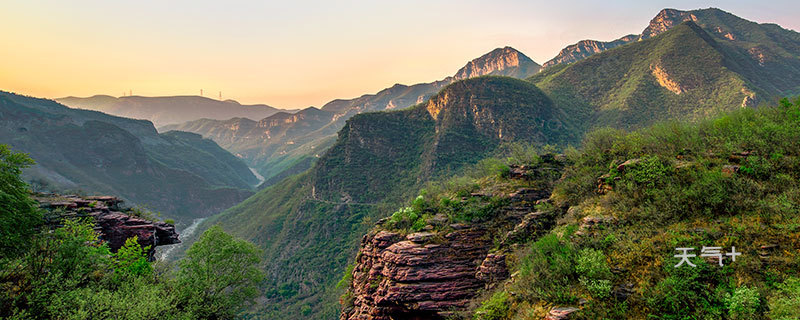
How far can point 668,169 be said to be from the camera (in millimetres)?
17203

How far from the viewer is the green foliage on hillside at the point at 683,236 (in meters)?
11.1

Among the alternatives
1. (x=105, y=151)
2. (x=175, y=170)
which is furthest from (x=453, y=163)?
(x=105, y=151)

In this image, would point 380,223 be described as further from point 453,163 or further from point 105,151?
point 105,151

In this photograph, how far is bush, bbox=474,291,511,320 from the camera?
15.3 metres

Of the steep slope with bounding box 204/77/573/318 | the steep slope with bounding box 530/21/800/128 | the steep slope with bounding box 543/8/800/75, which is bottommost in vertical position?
the steep slope with bounding box 204/77/573/318

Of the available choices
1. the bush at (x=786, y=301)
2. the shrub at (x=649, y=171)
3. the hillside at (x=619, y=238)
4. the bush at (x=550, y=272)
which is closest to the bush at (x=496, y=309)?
the hillside at (x=619, y=238)

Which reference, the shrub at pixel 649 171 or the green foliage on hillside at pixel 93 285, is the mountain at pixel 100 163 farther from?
the shrub at pixel 649 171

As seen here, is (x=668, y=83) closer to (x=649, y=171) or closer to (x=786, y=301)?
(x=649, y=171)

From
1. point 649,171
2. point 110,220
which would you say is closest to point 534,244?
point 649,171

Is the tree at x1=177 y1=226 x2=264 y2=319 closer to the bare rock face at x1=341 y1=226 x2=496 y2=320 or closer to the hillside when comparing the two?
the hillside

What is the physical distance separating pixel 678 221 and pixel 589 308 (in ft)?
22.9

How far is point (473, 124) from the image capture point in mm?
114875

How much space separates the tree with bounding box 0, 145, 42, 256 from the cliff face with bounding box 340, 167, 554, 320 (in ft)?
69.2

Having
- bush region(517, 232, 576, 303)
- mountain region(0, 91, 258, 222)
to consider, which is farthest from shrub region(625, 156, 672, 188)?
mountain region(0, 91, 258, 222)
